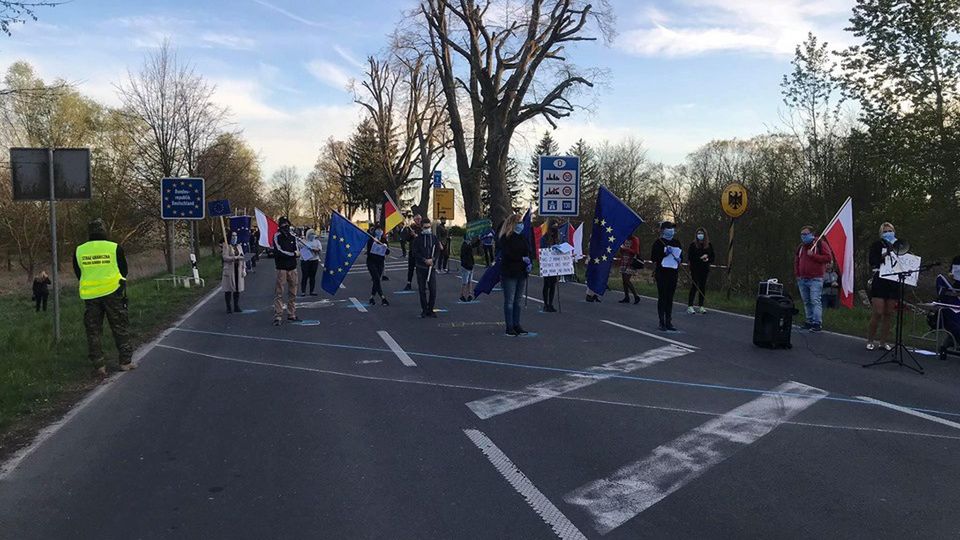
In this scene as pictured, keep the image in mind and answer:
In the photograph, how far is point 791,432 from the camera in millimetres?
5969

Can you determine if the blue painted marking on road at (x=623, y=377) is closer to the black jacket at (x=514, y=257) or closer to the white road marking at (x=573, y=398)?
the white road marking at (x=573, y=398)

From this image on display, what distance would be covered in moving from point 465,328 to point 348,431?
6348 millimetres

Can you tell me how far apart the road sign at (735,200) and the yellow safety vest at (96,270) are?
44.5 feet

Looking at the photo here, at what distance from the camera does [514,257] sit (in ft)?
37.8

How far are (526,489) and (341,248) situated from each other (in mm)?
11108

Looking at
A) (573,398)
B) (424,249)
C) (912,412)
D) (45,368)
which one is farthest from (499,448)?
(424,249)

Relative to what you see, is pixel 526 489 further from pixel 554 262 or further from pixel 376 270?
pixel 376 270

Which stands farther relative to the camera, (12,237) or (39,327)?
(12,237)

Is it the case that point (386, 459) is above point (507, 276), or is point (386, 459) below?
below

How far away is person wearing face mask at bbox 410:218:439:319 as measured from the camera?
13.7m

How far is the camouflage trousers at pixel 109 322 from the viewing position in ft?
28.2

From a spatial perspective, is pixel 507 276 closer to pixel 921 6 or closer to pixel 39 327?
pixel 39 327

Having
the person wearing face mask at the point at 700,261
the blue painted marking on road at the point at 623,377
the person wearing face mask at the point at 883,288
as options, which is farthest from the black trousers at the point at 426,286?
the person wearing face mask at the point at 883,288

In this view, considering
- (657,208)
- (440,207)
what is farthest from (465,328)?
(657,208)
